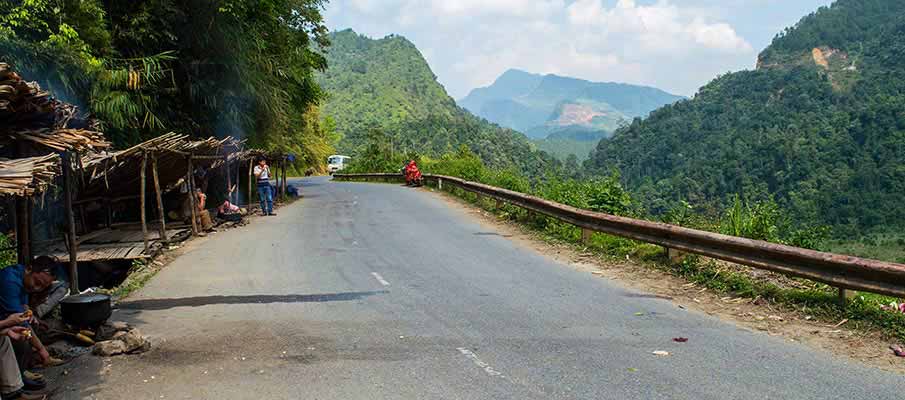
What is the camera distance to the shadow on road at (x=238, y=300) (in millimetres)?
8852

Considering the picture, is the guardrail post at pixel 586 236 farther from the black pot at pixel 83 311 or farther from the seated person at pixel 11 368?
the seated person at pixel 11 368

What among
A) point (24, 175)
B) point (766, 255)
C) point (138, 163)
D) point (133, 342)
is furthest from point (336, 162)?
point (24, 175)

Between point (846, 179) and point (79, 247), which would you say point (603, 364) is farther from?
point (846, 179)

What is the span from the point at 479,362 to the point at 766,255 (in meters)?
4.64

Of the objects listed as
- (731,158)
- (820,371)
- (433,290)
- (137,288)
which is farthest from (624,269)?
(731,158)

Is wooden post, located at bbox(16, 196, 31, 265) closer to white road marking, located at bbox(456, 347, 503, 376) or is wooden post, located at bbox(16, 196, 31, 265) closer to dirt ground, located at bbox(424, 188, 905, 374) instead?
white road marking, located at bbox(456, 347, 503, 376)

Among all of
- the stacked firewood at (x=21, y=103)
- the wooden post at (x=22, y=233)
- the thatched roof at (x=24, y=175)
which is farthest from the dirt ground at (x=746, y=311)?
the wooden post at (x=22, y=233)

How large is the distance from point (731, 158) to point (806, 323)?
86420 millimetres

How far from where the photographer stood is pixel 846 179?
65.1 meters

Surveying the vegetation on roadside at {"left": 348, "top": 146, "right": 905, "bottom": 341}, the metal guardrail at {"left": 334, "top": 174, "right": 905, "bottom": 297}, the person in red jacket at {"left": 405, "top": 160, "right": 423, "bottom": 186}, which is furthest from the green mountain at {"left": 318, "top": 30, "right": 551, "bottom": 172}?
the metal guardrail at {"left": 334, "top": 174, "right": 905, "bottom": 297}

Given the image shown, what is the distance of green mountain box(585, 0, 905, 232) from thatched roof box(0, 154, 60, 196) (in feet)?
115

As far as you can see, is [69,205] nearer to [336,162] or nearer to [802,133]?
[336,162]

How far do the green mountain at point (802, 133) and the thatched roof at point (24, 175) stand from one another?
35075 millimetres

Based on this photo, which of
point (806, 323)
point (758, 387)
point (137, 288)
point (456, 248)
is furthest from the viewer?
point (456, 248)
